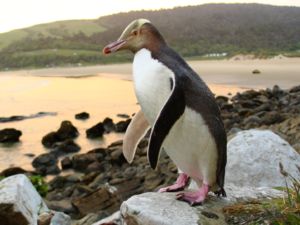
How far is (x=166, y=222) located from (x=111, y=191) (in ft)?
19.6

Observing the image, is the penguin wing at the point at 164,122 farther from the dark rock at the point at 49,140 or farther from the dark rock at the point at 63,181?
the dark rock at the point at 49,140

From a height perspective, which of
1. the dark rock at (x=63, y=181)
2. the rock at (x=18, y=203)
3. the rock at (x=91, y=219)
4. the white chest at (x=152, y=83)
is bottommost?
the dark rock at (x=63, y=181)

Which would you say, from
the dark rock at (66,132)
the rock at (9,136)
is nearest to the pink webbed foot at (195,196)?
the dark rock at (66,132)

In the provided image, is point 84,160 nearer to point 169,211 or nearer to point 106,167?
point 106,167

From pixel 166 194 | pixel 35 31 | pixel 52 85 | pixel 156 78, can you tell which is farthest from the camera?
pixel 35 31

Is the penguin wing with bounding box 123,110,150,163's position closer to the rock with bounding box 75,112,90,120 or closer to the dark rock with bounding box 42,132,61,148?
the dark rock with bounding box 42,132,61,148

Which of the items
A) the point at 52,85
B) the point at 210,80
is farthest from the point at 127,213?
the point at 52,85

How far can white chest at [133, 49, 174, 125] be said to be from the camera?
180 inches

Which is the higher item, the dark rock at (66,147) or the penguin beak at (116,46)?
the penguin beak at (116,46)

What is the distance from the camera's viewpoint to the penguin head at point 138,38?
483 cm

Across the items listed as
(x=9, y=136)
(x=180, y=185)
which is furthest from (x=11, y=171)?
(x=180, y=185)

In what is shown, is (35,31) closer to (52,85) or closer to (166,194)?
(52,85)

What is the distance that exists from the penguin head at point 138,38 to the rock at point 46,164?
1175 centimetres

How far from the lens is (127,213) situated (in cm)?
458
